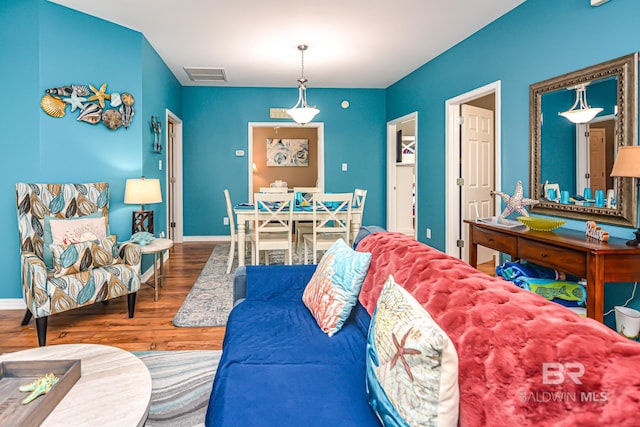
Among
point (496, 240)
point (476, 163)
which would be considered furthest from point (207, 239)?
point (496, 240)

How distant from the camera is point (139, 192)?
12.2ft

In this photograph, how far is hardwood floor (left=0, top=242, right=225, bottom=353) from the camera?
2.71 m

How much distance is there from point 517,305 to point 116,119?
396 centimetres

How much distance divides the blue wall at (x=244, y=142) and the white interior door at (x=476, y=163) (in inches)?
89.9

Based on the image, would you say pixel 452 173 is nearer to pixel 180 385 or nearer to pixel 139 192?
pixel 139 192

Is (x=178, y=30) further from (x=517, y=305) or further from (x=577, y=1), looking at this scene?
(x=517, y=305)

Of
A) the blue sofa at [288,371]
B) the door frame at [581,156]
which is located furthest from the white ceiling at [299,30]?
the blue sofa at [288,371]

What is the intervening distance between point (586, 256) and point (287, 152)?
7588mm

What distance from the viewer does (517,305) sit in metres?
0.92

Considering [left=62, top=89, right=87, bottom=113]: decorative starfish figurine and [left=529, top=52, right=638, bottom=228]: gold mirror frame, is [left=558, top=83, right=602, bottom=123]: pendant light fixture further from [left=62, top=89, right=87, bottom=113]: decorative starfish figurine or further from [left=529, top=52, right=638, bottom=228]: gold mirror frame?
[left=62, top=89, right=87, bottom=113]: decorative starfish figurine

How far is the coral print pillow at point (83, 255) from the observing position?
2.79m

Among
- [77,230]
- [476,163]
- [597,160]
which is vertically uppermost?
[476,163]

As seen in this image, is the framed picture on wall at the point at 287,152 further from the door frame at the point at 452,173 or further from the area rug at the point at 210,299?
the door frame at the point at 452,173

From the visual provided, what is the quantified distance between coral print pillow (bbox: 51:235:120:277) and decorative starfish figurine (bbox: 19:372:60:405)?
1.66m
